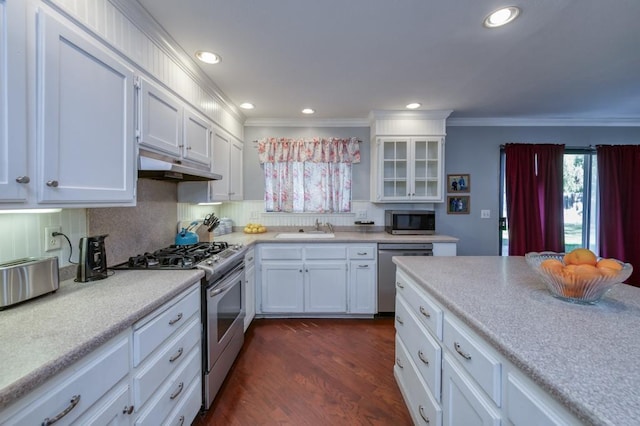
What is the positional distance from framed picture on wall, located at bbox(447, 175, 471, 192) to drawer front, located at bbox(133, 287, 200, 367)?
3.31 meters

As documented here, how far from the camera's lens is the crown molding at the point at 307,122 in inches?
138

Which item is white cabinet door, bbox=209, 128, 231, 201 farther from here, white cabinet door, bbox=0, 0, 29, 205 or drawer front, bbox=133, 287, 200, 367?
white cabinet door, bbox=0, 0, 29, 205

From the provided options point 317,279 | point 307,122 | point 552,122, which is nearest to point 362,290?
point 317,279

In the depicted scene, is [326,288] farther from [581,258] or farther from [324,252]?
[581,258]

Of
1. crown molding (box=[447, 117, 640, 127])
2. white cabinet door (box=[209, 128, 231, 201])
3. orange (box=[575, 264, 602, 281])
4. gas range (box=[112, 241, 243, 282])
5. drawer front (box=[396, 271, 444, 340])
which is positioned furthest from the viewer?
crown molding (box=[447, 117, 640, 127])

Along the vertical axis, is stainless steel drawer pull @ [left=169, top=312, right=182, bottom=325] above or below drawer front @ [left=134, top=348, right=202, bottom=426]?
above

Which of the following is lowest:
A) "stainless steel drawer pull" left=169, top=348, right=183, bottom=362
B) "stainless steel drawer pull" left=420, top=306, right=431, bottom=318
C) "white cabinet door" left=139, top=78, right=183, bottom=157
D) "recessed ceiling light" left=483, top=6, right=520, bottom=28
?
"stainless steel drawer pull" left=169, top=348, right=183, bottom=362

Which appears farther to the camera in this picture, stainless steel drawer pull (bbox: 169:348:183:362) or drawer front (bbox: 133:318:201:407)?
stainless steel drawer pull (bbox: 169:348:183:362)

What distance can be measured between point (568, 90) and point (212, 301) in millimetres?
3695

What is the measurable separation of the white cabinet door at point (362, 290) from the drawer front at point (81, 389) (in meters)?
2.27

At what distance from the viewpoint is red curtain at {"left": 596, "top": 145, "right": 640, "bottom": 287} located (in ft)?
11.1

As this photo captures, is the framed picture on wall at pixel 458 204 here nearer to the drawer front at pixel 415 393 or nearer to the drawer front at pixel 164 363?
the drawer front at pixel 415 393

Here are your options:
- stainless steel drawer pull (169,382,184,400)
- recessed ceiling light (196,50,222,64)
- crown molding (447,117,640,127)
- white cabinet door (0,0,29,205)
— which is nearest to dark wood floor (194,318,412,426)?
stainless steel drawer pull (169,382,184,400)

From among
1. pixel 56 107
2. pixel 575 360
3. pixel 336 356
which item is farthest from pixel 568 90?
pixel 56 107
